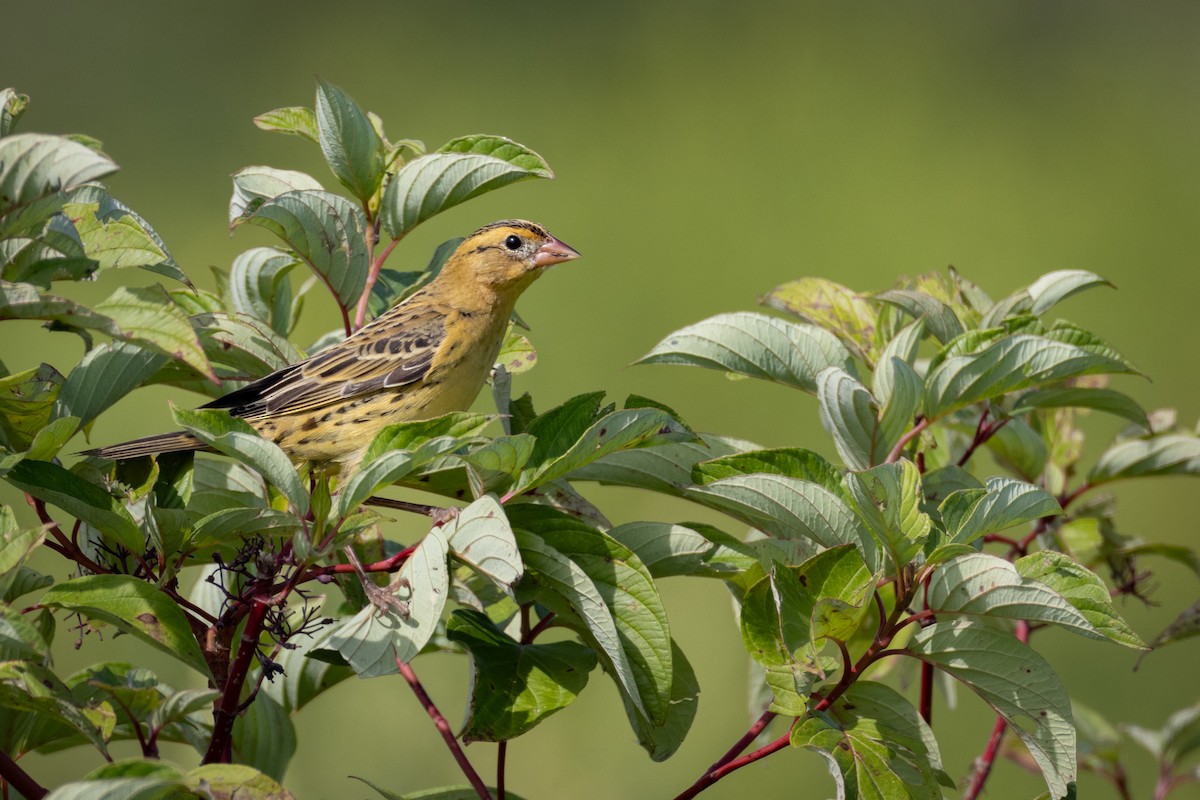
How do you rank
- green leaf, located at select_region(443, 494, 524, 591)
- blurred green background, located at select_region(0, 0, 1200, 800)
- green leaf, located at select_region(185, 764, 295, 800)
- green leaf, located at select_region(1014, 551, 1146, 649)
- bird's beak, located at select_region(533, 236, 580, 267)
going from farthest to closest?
blurred green background, located at select_region(0, 0, 1200, 800) < bird's beak, located at select_region(533, 236, 580, 267) < green leaf, located at select_region(1014, 551, 1146, 649) < green leaf, located at select_region(443, 494, 524, 591) < green leaf, located at select_region(185, 764, 295, 800)

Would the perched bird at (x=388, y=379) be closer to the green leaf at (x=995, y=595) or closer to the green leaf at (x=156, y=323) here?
the green leaf at (x=156, y=323)

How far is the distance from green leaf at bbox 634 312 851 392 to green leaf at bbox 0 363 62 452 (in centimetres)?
92

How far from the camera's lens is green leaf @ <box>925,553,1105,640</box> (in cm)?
174

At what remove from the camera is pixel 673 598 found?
5840 mm

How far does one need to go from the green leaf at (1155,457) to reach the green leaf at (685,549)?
1104 millimetres

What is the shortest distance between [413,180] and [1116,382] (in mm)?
5879

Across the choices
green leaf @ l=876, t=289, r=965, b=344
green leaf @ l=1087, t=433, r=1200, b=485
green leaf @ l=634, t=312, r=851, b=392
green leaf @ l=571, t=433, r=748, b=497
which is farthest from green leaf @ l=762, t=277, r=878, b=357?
green leaf @ l=1087, t=433, r=1200, b=485

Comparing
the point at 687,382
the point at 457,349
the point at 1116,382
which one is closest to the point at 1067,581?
the point at 457,349

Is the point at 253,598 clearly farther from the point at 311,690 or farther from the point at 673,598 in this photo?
the point at 673,598

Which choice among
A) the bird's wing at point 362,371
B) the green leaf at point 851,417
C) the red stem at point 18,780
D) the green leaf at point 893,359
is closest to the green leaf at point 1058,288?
the green leaf at point 893,359

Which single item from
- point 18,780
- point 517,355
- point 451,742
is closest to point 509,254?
point 517,355

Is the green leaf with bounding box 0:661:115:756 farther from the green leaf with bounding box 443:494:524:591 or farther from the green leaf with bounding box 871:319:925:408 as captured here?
the green leaf with bounding box 871:319:925:408

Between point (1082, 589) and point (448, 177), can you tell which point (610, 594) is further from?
point (448, 177)

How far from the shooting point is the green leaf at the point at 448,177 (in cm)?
217
